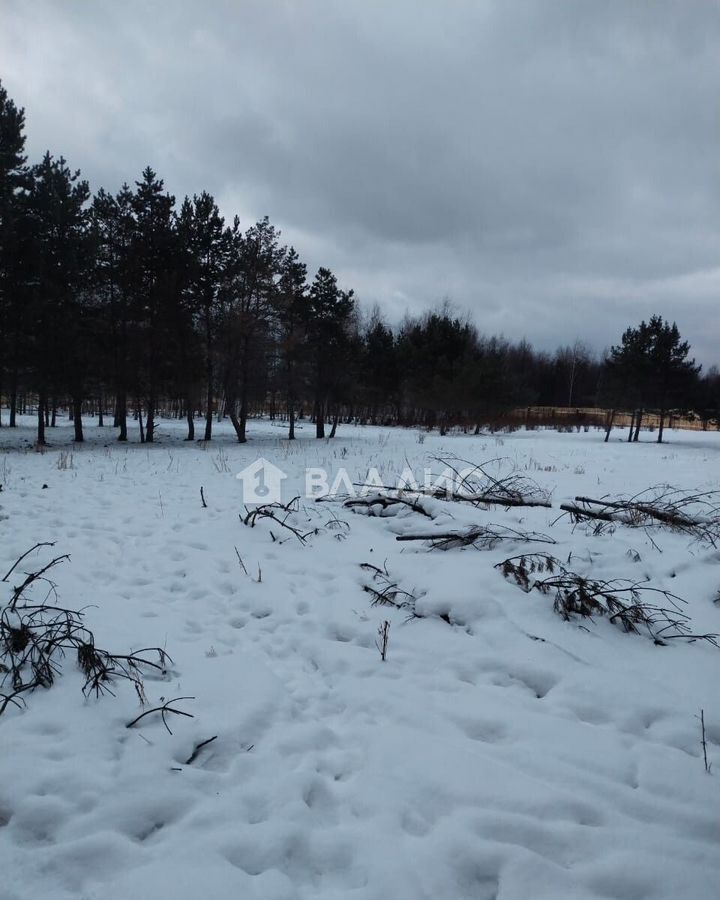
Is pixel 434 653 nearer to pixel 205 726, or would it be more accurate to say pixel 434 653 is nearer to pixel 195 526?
pixel 205 726

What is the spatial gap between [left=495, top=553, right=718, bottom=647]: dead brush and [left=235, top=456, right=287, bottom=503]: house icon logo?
14.8 feet

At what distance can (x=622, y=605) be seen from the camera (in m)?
3.24

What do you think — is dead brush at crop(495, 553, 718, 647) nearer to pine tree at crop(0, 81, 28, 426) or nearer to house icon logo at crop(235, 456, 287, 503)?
house icon logo at crop(235, 456, 287, 503)

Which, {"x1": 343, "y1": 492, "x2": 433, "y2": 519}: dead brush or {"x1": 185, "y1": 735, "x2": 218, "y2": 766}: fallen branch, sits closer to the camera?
{"x1": 185, "y1": 735, "x2": 218, "y2": 766}: fallen branch

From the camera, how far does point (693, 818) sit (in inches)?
74.5

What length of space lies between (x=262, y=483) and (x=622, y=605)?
276 inches

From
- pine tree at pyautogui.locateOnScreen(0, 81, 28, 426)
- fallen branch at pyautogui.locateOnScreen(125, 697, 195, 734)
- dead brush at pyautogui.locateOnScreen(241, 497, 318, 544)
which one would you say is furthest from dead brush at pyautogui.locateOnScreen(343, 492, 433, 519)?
pine tree at pyautogui.locateOnScreen(0, 81, 28, 426)

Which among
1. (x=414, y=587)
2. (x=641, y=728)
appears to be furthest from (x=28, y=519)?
(x=641, y=728)

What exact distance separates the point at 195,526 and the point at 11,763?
13.1ft

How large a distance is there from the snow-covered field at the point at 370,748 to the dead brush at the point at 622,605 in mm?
96

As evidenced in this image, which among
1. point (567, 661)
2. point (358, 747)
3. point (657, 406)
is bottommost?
point (358, 747)

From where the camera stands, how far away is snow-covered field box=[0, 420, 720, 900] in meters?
1.70

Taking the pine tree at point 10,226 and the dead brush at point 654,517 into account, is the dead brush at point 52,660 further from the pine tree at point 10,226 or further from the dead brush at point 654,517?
the pine tree at point 10,226

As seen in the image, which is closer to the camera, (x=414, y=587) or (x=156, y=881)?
(x=156, y=881)
